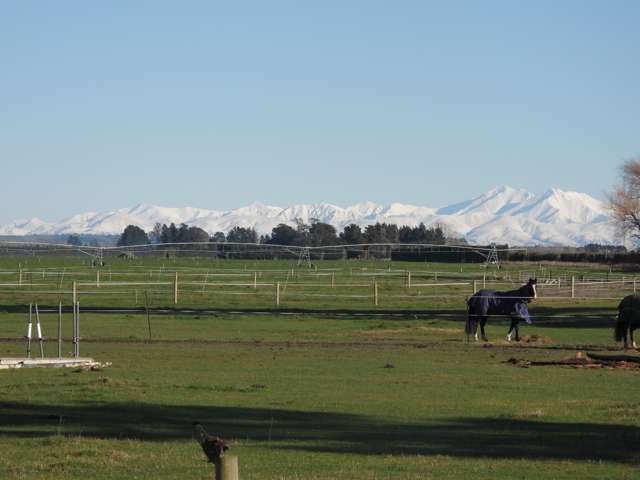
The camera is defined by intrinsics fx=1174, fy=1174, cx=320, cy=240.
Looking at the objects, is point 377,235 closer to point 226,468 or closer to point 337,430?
point 337,430

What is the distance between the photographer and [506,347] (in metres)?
34.4

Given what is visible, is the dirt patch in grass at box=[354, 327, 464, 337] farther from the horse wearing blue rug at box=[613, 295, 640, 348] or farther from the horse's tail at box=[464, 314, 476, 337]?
the horse wearing blue rug at box=[613, 295, 640, 348]

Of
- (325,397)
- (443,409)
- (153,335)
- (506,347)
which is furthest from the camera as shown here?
(153,335)

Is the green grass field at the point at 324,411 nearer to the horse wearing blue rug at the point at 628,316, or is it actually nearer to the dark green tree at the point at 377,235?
the horse wearing blue rug at the point at 628,316

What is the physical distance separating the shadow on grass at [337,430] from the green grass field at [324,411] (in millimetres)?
31

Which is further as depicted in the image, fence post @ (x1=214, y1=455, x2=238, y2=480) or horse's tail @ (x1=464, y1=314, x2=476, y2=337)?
horse's tail @ (x1=464, y1=314, x2=476, y2=337)

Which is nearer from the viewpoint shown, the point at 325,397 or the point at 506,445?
the point at 506,445

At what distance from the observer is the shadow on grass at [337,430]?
1535 centimetres

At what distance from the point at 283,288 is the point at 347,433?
5173 cm

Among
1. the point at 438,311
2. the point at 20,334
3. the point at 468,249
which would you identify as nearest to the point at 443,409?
the point at 20,334

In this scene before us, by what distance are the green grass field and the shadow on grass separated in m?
0.03

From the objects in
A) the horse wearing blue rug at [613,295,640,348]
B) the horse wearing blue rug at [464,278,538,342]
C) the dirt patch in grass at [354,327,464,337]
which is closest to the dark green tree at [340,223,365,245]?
the dirt patch in grass at [354,327,464,337]

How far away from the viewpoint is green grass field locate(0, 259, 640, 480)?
14.0m

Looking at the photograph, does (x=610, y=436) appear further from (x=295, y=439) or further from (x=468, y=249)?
(x=468, y=249)
